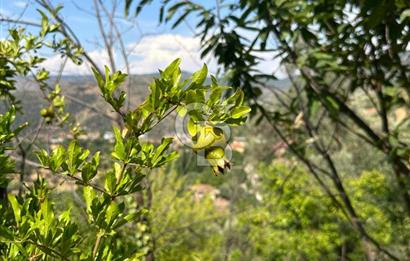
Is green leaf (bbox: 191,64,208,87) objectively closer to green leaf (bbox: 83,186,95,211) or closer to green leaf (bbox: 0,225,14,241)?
green leaf (bbox: 83,186,95,211)

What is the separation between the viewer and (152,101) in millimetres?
824

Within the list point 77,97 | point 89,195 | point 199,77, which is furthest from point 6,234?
point 77,97

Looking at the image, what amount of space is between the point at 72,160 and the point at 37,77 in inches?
79.0

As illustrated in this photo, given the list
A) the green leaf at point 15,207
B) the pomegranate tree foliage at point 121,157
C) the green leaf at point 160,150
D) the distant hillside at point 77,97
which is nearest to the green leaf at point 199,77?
the pomegranate tree foliage at point 121,157

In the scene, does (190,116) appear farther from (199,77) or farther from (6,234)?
(6,234)

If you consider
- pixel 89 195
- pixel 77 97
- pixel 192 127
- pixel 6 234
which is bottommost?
pixel 6 234

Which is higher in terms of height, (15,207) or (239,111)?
(239,111)

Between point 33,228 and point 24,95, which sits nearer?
point 33,228

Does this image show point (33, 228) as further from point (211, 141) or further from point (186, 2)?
point (186, 2)

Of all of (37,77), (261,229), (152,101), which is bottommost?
(152,101)

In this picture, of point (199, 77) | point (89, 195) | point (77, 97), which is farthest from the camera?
point (77, 97)

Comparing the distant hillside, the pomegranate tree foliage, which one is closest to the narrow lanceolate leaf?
the pomegranate tree foliage

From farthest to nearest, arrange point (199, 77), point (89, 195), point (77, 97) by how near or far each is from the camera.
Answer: point (77, 97) → point (89, 195) → point (199, 77)

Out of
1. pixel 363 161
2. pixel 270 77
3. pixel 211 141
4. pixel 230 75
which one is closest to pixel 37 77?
pixel 230 75
